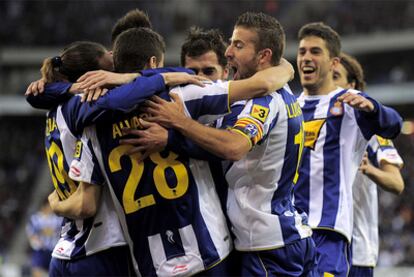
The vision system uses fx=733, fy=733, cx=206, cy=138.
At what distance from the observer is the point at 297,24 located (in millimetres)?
29656

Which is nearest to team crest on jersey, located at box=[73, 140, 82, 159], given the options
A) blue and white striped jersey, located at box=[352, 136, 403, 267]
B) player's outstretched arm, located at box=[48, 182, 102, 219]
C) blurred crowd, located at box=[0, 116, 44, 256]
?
player's outstretched arm, located at box=[48, 182, 102, 219]

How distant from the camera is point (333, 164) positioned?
5.80m

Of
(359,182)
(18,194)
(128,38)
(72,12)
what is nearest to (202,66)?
(128,38)

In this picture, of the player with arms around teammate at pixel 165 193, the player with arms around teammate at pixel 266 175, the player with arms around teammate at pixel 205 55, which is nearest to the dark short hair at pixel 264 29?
the player with arms around teammate at pixel 266 175

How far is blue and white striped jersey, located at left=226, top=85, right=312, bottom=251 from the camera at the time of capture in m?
4.53

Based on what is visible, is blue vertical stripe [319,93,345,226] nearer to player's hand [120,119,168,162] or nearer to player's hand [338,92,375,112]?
player's hand [338,92,375,112]

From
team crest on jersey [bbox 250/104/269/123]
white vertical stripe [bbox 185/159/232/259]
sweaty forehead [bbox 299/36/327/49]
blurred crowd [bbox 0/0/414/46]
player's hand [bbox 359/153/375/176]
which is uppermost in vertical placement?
blurred crowd [bbox 0/0/414/46]

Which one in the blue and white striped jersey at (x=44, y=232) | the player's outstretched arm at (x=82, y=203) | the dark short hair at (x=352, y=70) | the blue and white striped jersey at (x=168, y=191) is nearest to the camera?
the blue and white striped jersey at (x=168, y=191)

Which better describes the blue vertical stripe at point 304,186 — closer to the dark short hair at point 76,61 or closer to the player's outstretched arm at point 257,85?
the player's outstretched arm at point 257,85

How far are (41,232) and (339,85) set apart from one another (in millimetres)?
10305

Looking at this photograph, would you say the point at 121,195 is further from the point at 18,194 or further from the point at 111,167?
the point at 18,194

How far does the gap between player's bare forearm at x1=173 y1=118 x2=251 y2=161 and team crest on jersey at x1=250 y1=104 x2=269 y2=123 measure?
210 mm

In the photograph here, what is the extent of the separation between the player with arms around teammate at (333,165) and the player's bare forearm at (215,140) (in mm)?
1660

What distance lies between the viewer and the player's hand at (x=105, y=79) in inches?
168
